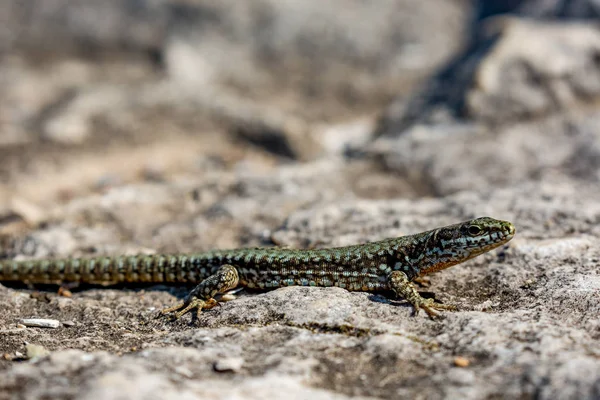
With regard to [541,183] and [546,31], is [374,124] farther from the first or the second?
[541,183]

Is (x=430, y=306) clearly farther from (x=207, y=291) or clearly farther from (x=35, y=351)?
(x=35, y=351)

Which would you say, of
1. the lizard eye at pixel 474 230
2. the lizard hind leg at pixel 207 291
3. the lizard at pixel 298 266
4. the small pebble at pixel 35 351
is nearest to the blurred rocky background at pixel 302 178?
the small pebble at pixel 35 351

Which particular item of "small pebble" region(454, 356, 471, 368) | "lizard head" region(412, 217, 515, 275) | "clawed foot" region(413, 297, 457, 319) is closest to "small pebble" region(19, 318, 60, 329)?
"clawed foot" region(413, 297, 457, 319)

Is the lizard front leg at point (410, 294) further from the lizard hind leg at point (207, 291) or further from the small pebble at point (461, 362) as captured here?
the lizard hind leg at point (207, 291)

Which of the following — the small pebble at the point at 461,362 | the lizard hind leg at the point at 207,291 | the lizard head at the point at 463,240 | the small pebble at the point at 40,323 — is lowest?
the small pebble at the point at 40,323

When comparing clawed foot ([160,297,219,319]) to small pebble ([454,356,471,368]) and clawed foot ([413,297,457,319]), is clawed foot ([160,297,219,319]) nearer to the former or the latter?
clawed foot ([413,297,457,319])

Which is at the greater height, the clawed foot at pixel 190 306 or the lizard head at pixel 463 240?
the lizard head at pixel 463 240

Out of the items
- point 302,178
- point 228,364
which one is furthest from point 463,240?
point 302,178
